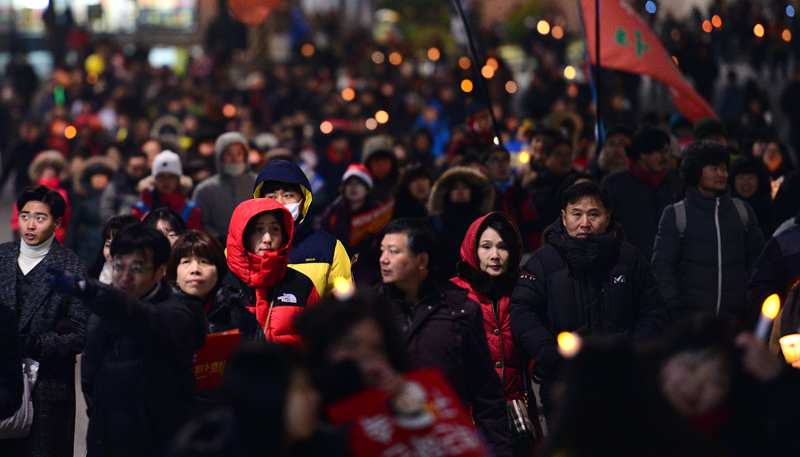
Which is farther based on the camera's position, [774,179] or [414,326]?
[774,179]

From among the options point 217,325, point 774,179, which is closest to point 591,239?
point 217,325

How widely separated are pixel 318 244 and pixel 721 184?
97.2 inches

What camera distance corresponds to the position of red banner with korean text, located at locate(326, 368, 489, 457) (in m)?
2.95

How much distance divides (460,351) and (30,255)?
231 cm

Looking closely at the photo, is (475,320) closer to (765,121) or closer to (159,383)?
(159,383)

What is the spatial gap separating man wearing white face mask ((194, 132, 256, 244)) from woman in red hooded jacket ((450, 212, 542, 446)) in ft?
10.8

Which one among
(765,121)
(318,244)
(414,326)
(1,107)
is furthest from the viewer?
(1,107)

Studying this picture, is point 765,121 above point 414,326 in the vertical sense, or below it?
above

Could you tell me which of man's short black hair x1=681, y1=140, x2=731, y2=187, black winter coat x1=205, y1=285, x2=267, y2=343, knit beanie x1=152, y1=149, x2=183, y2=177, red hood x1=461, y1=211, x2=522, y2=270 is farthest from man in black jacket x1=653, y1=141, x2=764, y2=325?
knit beanie x1=152, y1=149, x2=183, y2=177

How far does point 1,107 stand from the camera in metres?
20.8

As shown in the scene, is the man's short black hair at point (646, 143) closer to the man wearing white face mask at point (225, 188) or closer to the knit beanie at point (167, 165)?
the man wearing white face mask at point (225, 188)

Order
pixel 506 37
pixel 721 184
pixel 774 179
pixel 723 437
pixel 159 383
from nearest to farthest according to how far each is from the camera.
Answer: pixel 723 437, pixel 159 383, pixel 721 184, pixel 774 179, pixel 506 37

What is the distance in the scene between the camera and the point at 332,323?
2947 mm

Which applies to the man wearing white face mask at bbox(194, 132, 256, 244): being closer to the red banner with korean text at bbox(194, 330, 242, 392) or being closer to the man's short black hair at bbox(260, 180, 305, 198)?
the man's short black hair at bbox(260, 180, 305, 198)
